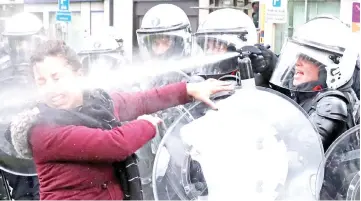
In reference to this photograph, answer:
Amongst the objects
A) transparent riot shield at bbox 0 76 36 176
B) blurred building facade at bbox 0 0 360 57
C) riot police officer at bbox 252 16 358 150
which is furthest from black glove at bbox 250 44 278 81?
transparent riot shield at bbox 0 76 36 176

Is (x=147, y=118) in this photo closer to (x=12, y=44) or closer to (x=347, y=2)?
(x=12, y=44)

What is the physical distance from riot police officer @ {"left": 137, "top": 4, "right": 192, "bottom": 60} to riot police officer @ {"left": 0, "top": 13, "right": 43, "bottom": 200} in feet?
1.93

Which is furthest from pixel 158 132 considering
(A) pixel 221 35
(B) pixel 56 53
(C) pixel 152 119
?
(A) pixel 221 35

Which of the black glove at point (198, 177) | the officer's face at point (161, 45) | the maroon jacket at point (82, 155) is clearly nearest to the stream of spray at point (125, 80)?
the officer's face at point (161, 45)

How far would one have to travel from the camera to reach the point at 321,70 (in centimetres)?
270

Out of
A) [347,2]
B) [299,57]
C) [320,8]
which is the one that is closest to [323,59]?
[299,57]

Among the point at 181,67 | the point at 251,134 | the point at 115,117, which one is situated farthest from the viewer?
the point at 181,67

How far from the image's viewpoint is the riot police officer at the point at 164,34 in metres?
3.66

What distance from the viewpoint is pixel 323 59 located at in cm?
269

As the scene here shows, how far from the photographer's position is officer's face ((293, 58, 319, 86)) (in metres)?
2.72

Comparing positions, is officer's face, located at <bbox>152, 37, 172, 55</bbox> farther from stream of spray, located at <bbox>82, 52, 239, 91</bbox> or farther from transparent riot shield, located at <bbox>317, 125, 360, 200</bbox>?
transparent riot shield, located at <bbox>317, 125, 360, 200</bbox>

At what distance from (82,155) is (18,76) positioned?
3.93 feet

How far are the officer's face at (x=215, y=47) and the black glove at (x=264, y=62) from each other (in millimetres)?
430

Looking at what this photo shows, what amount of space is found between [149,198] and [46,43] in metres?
0.68
